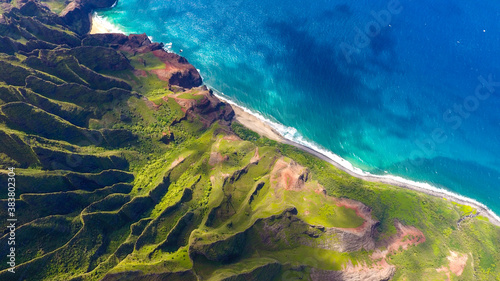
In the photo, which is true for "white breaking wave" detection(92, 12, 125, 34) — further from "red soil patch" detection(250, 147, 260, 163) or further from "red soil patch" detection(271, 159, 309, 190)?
"red soil patch" detection(271, 159, 309, 190)

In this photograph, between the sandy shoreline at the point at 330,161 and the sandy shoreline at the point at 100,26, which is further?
the sandy shoreline at the point at 100,26

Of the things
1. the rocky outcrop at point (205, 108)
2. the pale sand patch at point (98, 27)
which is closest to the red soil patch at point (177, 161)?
the rocky outcrop at point (205, 108)

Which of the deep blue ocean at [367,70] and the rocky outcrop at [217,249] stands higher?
the deep blue ocean at [367,70]

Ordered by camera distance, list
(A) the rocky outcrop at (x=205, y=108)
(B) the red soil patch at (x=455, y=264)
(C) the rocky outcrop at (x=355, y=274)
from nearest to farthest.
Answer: (C) the rocky outcrop at (x=355, y=274), (B) the red soil patch at (x=455, y=264), (A) the rocky outcrop at (x=205, y=108)

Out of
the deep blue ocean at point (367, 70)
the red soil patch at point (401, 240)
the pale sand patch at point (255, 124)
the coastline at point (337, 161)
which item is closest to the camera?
the red soil patch at point (401, 240)

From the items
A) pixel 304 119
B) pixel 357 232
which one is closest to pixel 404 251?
pixel 357 232

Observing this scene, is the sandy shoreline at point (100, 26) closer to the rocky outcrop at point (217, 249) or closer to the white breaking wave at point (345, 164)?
the white breaking wave at point (345, 164)

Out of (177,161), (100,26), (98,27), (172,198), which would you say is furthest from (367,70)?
(98,27)

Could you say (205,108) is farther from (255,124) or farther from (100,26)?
(100,26)
